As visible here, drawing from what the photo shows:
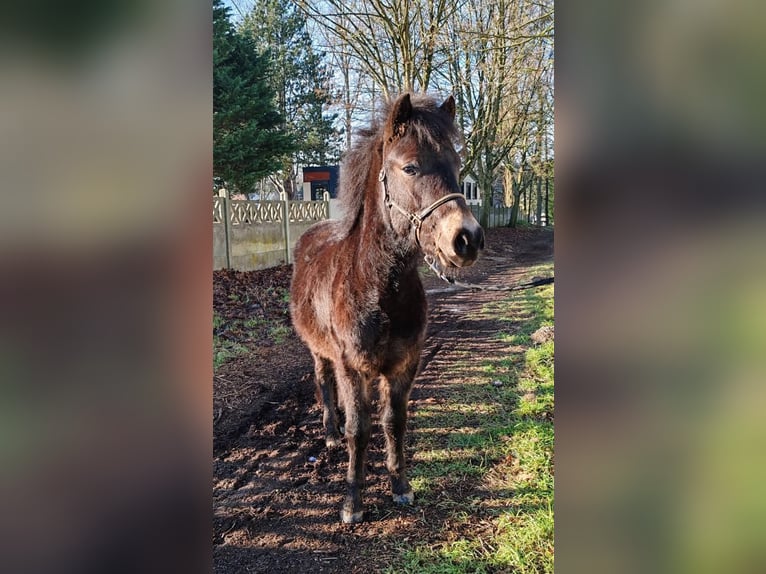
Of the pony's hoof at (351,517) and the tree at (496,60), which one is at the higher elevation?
the tree at (496,60)

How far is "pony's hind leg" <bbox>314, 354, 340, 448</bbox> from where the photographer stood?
3.40 m

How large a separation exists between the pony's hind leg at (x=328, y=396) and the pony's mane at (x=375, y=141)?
1400 mm

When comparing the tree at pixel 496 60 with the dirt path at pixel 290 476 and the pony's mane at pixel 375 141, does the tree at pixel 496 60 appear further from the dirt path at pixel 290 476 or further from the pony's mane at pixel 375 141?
the dirt path at pixel 290 476

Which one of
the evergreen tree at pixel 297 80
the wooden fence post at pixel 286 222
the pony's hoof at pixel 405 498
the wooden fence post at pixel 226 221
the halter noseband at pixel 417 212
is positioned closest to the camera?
the halter noseband at pixel 417 212

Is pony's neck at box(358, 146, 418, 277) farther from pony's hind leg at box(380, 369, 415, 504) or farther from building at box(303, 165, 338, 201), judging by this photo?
building at box(303, 165, 338, 201)

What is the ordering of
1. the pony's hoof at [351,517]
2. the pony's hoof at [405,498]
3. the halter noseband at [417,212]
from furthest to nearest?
the pony's hoof at [405,498]
the pony's hoof at [351,517]
the halter noseband at [417,212]

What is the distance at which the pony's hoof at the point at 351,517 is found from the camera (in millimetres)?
2475

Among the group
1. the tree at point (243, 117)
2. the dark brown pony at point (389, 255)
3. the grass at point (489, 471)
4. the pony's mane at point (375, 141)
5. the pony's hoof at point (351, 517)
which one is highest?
the tree at point (243, 117)

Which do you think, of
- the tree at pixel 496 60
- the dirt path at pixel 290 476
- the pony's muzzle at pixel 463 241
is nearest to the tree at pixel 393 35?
the tree at pixel 496 60

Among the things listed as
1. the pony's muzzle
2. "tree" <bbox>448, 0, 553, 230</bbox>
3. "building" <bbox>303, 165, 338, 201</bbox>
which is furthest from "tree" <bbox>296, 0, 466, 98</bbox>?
the pony's muzzle
